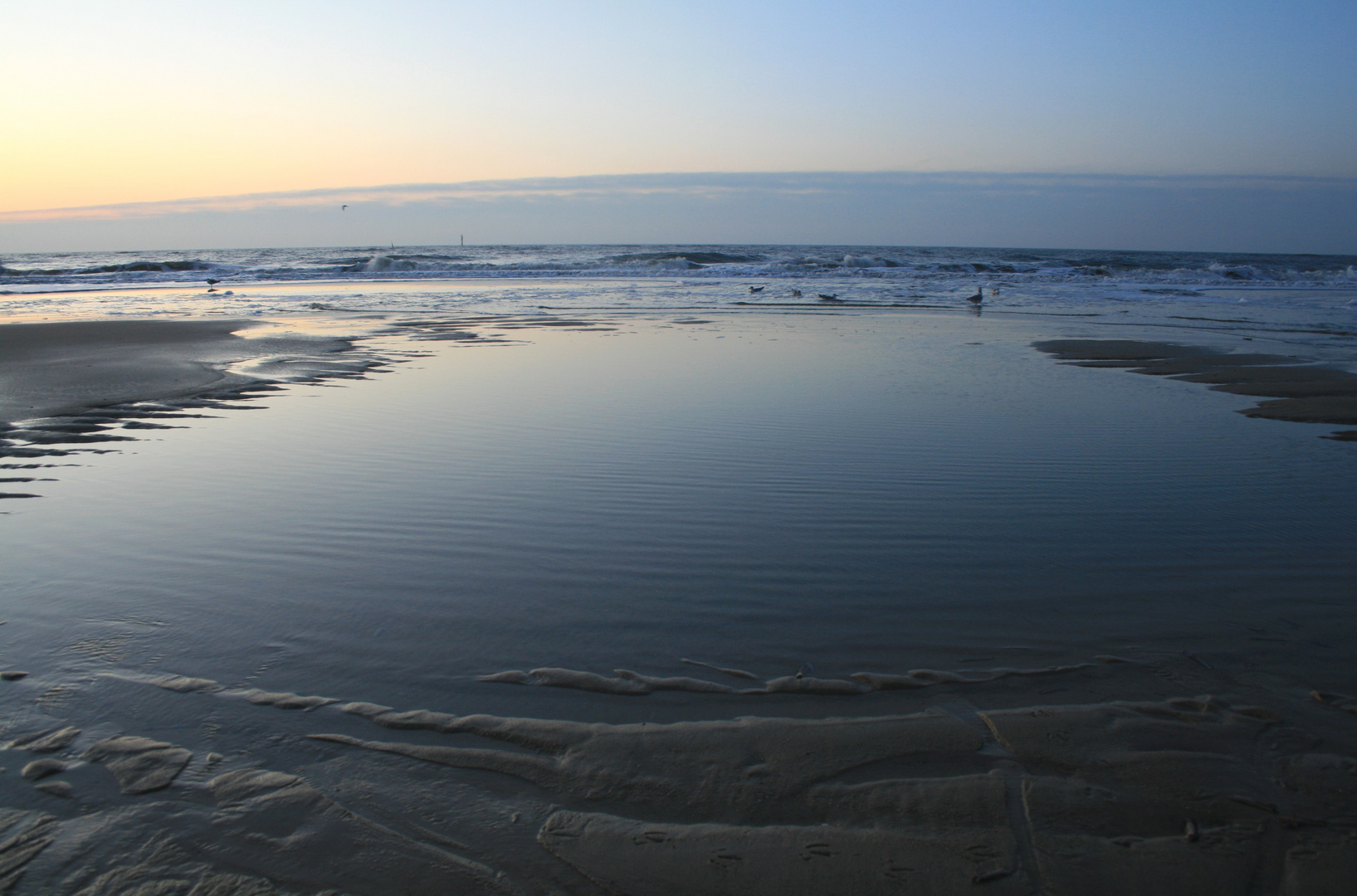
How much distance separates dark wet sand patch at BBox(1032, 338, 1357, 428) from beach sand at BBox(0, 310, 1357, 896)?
543 centimetres

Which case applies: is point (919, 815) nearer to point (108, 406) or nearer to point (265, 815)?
point (265, 815)

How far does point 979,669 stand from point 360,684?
6.56 feet

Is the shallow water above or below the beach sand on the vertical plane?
above

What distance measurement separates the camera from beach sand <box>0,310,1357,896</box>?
5.46 ft

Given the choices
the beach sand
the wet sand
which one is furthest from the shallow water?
the wet sand

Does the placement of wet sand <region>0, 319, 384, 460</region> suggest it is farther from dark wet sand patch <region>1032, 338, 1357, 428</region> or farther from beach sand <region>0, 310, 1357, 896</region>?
dark wet sand patch <region>1032, 338, 1357, 428</region>

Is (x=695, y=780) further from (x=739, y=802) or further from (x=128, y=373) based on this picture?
(x=128, y=373)

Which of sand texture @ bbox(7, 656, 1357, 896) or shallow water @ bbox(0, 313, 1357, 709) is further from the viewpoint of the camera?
shallow water @ bbox(0, 313, 1357, 709)

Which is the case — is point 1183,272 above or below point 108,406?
above

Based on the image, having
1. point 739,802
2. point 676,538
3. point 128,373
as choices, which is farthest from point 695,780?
point 128,373

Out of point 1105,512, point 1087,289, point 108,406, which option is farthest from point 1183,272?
point 108,406

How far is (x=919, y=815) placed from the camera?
6.02 feet

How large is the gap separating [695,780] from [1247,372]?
9.62m

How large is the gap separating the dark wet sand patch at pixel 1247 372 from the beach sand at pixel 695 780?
5429 millimetres
